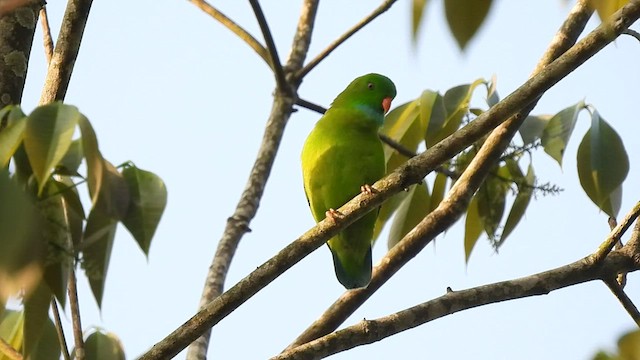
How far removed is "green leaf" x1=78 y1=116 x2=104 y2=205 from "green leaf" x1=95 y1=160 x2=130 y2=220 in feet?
0.06

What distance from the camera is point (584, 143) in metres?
2.91

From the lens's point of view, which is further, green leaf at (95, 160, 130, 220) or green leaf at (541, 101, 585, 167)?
green leaf at (541, 101, 585, 167)

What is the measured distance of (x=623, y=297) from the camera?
2717mm

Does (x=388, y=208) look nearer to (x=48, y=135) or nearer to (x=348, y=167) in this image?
(x=348, y=167)

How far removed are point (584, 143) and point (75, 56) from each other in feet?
5.72

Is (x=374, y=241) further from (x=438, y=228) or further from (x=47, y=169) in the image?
(x=47, y=169)

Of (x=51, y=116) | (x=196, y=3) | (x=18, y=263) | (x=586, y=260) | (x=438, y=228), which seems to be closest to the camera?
(x=18, y=263)

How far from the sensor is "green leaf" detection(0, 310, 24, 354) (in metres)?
2.67

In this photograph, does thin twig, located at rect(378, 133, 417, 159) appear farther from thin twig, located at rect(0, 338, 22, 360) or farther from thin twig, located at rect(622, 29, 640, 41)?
thin twig, located at rect(0, 338, 22, 360)

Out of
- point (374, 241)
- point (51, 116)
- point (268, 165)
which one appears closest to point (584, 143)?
point (374, 241)

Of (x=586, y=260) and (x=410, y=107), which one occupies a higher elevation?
(x=410, y=107)

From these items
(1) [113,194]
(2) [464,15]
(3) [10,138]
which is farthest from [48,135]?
(2) [464,15]

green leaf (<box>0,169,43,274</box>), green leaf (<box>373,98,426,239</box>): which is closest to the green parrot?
green leaf (<box>373,98,426,239</box>)

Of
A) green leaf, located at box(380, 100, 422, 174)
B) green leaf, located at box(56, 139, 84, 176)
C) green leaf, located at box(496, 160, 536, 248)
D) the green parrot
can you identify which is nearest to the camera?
green leaf, located at box(56, 139, 84, 176)
